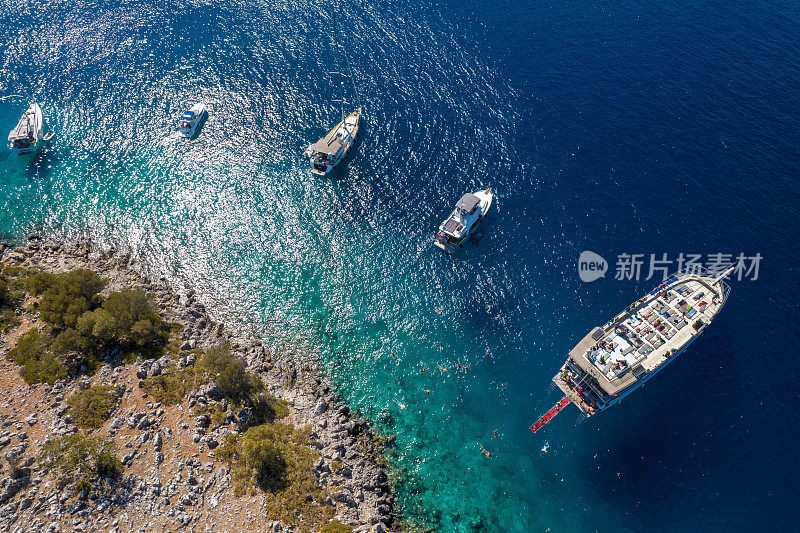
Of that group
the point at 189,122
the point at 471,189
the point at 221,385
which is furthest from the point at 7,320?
the point at 471,189

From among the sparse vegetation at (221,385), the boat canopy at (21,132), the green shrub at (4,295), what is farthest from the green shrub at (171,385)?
the boat canopy at (21,132)

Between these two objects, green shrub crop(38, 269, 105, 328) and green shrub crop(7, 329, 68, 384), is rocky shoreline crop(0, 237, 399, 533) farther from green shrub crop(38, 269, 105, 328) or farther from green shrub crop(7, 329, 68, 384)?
green shrub crop(38, 269, 105, 328)

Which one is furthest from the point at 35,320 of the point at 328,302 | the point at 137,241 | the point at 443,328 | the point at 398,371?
the point at 443,328

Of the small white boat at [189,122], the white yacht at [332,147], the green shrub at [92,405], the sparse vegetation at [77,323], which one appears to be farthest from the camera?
the small white boat at [189,122]

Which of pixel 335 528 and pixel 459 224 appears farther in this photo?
pixel 459 224

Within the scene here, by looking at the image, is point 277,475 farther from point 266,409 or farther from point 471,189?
point 471,189

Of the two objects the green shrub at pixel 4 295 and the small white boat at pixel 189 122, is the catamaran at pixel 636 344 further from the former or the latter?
the small white boat at pixel 189 122
